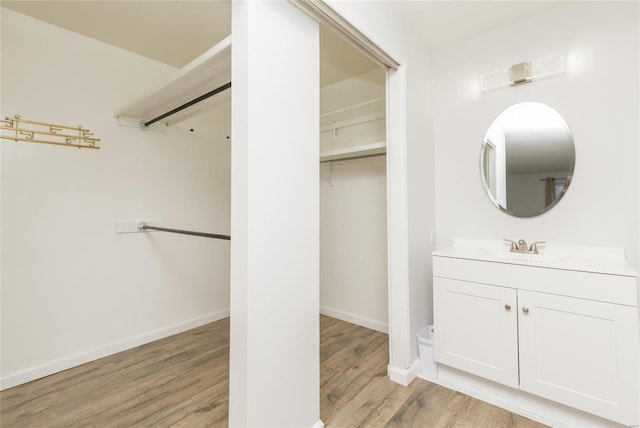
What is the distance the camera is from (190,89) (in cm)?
193

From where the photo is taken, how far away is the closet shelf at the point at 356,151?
2430 mm

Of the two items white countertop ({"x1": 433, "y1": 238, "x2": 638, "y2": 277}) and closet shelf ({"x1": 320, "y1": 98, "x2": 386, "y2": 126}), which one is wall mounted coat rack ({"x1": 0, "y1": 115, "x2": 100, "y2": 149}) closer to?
closet shelf ({"x1": 320, "y1": 98, "x2": 386, "y2": 126})

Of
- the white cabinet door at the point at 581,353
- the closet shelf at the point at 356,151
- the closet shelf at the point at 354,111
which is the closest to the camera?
the white cabinet door at the point at 581,353

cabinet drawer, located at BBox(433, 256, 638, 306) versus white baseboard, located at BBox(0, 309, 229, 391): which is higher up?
cabinet drawer, located at BBox(433, 256, 638, 306)

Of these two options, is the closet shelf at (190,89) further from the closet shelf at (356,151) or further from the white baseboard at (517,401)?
Result: the white baseboard at (517,401)

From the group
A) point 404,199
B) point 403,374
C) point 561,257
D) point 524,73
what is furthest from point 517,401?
point 524,73

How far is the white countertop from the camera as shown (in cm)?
156

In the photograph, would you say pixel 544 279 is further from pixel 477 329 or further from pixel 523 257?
pixel 477 329

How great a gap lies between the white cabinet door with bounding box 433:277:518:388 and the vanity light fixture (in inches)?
57.4

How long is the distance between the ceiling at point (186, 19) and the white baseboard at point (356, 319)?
2.48 meters

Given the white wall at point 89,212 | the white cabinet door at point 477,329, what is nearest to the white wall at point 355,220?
the white cabinet door at point 477,329

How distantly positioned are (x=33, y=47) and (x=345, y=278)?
10.3 feet

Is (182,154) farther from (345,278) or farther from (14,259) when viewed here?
(345,278)

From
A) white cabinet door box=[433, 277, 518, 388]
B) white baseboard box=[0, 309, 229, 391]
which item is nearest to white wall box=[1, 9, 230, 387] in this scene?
white baseboard box=[0, 309, 229, 391]
